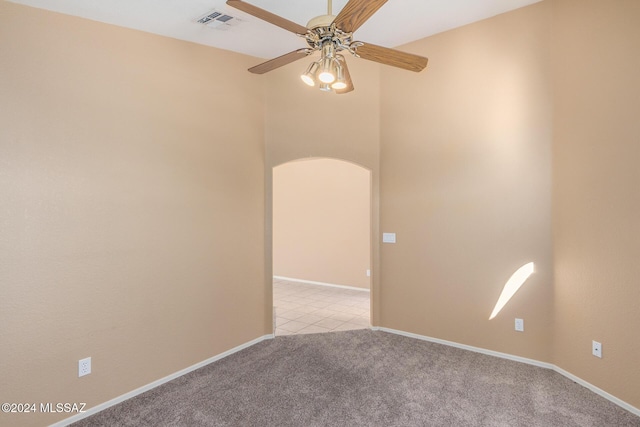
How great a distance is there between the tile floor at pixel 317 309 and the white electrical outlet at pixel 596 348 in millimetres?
2282

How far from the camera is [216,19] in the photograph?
279 cm

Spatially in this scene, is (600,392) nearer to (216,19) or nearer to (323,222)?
(216,19)

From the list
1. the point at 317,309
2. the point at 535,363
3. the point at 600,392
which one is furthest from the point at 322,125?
the point at 600,392

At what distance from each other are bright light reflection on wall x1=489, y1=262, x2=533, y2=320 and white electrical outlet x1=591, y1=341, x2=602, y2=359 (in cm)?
71

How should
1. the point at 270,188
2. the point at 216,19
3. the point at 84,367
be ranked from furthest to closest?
the point at 270,188 → the point at 216,19 → the point at 84,367

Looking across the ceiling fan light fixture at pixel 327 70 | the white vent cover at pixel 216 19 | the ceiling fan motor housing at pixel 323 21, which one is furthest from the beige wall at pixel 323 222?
the ceiling fan motor housing at pixel 323 21

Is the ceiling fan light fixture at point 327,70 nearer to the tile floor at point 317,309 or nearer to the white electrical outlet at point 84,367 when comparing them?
the white electrical outlet at point 84,367

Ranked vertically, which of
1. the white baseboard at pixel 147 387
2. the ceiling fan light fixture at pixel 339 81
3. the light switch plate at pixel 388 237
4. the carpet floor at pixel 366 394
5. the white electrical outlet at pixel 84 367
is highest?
the ceiling fan light fixture at pixel 339 81

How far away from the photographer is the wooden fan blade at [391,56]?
84.8 inches

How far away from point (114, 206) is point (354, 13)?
2.22 m

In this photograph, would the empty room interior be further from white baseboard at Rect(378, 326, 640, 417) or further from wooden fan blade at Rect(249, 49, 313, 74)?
wooden fan blade at Rect(249, 49, 313, 74)

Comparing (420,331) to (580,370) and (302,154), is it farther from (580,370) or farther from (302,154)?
(302,154)

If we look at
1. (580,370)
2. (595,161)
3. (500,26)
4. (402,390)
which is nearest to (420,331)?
(402,390)

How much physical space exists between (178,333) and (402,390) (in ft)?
6.57
